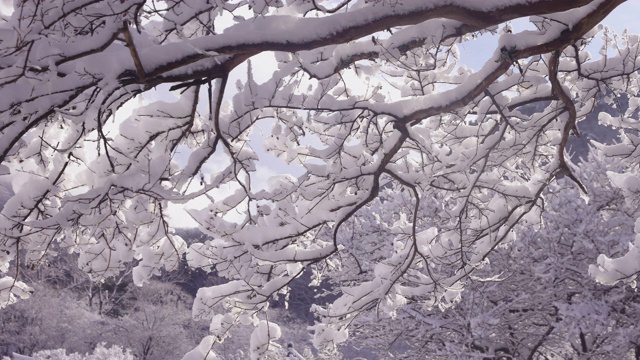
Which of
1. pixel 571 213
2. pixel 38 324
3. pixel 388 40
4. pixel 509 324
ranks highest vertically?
pixel 571 213

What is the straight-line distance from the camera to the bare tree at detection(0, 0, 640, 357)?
2.91 metres

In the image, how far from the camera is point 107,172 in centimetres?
388

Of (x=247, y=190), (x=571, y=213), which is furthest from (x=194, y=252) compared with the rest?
(x=571, y=213)

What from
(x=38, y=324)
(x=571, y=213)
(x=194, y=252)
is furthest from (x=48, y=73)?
(x=38, y=324)

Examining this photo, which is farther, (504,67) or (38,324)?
(38,324)

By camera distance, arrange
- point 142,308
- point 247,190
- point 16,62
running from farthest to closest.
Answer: point 142,308
point 247,190
point 16,62

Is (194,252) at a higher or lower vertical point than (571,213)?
lower

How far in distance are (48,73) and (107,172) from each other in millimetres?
1218

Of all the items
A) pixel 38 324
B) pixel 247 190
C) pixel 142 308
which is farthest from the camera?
pixel 142 308

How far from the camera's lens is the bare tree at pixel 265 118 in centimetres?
291

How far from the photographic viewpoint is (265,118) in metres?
4.51

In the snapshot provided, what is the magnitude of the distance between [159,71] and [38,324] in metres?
21.5

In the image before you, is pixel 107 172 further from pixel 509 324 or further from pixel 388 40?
pixel 509 324

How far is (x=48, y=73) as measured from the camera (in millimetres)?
2764
